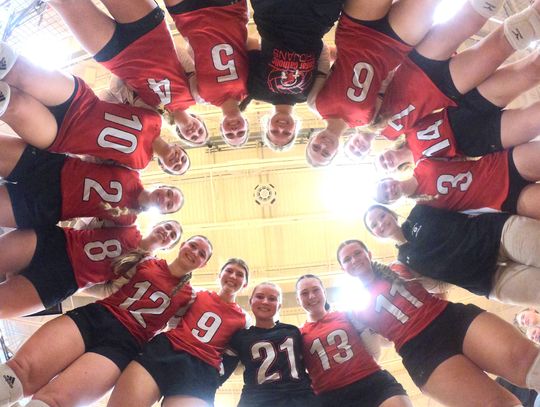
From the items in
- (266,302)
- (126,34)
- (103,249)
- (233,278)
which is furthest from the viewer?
(233,278)

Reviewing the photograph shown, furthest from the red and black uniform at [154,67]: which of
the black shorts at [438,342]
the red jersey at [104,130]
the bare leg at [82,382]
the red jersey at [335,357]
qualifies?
the black shorts at [438,342]

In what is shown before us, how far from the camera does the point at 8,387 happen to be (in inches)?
144

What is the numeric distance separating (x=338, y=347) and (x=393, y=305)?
2.39 feet

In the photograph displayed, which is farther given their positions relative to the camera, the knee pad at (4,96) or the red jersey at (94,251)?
the red jersey at (94,251)

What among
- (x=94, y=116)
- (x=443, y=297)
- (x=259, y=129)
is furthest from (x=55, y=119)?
(x=259, y=129)

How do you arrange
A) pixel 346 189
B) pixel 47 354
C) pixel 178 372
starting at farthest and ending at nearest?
pixel 346 189 < pixel 178 372 < pixel 47 354

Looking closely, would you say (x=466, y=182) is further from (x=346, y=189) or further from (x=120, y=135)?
(x=346, y=189)

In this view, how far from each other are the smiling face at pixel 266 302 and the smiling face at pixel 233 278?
213mm

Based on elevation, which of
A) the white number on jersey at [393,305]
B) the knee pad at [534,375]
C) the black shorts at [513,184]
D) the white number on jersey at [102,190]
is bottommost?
the knee pad at [534,375]

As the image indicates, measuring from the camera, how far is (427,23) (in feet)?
13.9

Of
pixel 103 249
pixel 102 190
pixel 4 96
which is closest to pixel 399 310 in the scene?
pixel 103 249

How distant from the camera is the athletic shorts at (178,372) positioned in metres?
4.07

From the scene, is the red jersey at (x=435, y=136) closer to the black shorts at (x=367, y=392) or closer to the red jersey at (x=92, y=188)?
the black shorts at (x=367, y=392)

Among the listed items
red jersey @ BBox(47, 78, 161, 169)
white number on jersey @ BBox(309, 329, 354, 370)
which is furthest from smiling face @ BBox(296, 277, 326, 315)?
red jersey @ BBox(47, 78, 161, 169)
